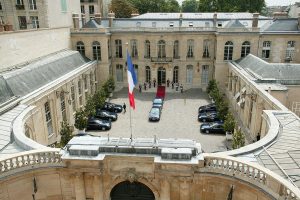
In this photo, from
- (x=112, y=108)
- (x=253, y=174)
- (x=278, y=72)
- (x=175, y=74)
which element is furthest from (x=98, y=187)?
(x=175, y=74)

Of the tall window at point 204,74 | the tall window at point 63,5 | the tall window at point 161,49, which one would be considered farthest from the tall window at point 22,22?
the tall window at point 204,74

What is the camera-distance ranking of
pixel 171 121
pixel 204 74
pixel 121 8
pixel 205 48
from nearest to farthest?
pixel 171 121 → pixel 205 48 → pixel 204 74 → pixel 121 8

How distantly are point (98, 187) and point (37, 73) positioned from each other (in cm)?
1973

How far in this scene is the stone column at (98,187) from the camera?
15727mm

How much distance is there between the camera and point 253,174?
1421 cm

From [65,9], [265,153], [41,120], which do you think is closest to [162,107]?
[41,120]

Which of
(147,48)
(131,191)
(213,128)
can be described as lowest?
(213,128)

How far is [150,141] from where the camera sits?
1566 cm

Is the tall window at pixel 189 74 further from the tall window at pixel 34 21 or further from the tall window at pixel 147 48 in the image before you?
the tall window at pixel 34 21

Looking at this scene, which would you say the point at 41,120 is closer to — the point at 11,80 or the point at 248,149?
the point at 11,80

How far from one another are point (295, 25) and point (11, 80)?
43109 millimetres

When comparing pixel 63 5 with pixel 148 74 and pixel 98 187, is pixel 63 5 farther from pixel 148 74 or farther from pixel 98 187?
pixel 98 187

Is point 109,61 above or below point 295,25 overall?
below

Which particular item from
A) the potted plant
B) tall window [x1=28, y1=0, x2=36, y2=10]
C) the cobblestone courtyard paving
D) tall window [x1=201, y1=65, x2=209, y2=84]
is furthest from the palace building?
the cobblestone courtyard paving
